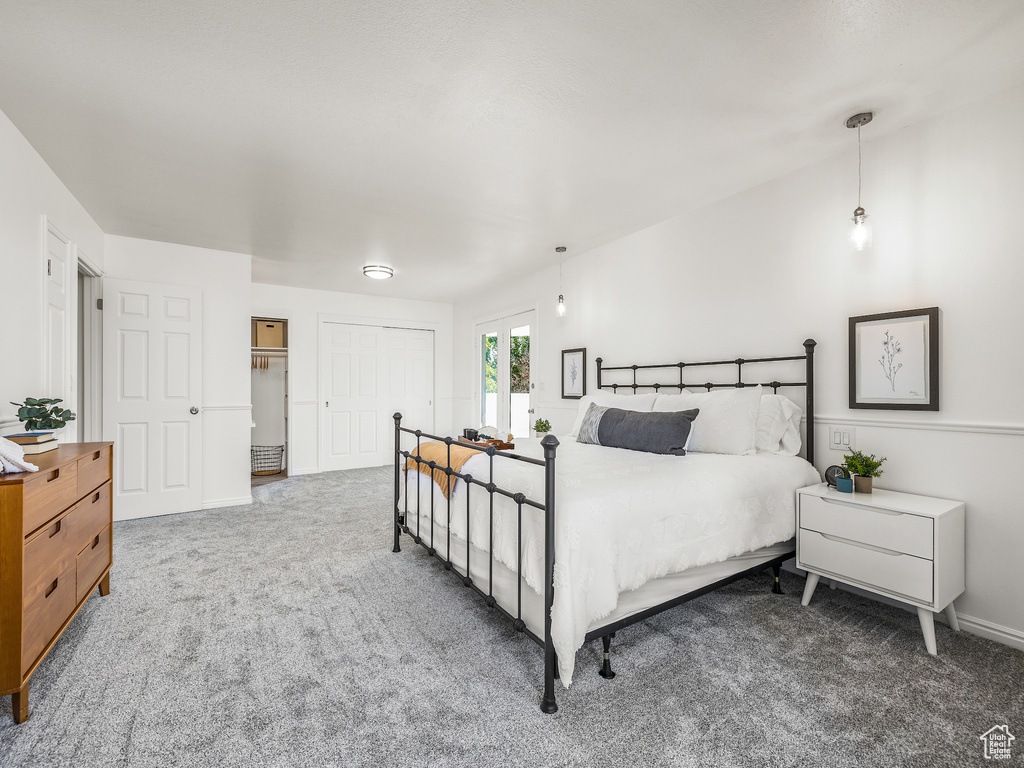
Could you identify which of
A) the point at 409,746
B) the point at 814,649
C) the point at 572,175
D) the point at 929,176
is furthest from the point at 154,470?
the point at 929,176

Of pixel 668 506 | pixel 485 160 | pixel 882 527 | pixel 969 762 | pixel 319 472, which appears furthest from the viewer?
pixel 319 472

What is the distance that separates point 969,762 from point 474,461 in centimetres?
205

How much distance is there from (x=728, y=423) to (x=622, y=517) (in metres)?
1.34

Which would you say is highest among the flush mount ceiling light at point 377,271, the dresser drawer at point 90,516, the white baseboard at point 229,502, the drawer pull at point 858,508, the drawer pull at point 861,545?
the flush mount ceiling light at point 377,271

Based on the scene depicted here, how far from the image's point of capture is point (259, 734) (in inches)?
59.8

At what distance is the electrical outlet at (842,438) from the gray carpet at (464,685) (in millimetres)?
820

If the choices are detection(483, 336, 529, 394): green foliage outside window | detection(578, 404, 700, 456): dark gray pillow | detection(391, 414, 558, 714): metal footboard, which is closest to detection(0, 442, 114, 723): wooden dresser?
detection(391, 414, 558, 714): metal footboard

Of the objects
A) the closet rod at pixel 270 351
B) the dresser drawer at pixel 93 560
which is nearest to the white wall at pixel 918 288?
the dresser drawer at pixel 93 560

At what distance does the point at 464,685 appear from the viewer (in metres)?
1.77

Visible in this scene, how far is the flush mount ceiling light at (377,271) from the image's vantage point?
197 inches

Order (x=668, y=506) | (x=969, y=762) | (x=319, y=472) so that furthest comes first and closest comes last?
(x=319, y=472), (x=668, y=506), (x=969, y=762)

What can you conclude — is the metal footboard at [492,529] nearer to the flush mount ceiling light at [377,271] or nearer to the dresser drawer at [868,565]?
the dresser drawer at [868,565]

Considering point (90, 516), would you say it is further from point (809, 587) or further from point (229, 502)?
point (809, 587)

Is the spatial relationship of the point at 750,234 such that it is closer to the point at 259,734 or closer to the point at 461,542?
the point at 461,542
